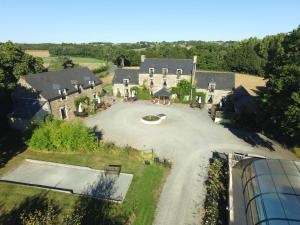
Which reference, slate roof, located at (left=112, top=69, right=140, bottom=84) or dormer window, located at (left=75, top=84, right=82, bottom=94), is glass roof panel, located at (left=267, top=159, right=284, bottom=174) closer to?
dormer window, located at (left=75, top=84, right=82, bottom=94)

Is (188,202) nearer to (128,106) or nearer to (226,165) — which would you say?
(226,165)

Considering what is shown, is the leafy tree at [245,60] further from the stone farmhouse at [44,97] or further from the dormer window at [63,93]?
the dormer window at [63,93]

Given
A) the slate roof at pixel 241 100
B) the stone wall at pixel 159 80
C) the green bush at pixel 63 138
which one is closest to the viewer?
the green bush at pixel 63 138

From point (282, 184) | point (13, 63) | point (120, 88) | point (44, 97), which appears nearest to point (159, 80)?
point (120, 88)

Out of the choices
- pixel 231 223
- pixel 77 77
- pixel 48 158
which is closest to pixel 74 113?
pixel 77 77

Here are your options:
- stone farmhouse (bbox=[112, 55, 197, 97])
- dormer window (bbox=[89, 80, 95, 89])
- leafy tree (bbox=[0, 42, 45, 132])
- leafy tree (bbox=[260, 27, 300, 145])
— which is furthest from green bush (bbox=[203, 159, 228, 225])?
leafy tree (bbox=[0, 42, 45, 132])

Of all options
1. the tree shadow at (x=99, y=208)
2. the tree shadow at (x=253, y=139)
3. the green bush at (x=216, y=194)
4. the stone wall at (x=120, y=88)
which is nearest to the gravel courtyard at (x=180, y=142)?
the tree shadow at (x=253, y=139)
